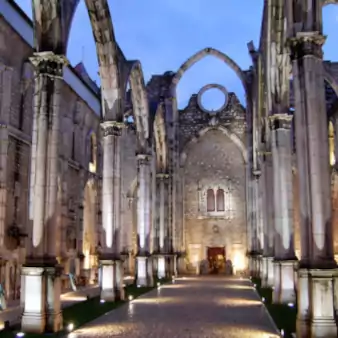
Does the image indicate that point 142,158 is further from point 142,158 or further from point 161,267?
point 161,267

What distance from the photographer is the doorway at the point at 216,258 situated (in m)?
34.3

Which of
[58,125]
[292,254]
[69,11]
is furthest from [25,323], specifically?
[292,254]

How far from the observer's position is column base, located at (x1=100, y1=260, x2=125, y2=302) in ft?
53.7

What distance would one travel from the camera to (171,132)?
33469 mm

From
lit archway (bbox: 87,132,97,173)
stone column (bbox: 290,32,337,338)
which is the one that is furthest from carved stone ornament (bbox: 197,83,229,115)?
stone column (bbox: 290,32,337,338)

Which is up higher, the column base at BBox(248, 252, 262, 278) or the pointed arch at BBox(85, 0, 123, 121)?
the pointed arch at BBox(85, 0, 123, 121)

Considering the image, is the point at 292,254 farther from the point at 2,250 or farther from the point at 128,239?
the point at 128,239

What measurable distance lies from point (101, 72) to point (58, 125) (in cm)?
680

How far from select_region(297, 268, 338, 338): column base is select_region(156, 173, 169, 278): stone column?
1985cm

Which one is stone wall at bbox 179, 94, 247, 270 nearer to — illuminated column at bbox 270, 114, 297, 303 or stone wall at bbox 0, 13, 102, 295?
stone wall at bbox 0, 13, 102, 295

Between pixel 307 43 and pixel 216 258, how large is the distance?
25717 millimetres

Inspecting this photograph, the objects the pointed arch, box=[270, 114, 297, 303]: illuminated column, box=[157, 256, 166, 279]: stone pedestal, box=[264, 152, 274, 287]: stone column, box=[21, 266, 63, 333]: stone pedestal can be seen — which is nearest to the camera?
box=[21, 266, 63, 333]: stone pedestal

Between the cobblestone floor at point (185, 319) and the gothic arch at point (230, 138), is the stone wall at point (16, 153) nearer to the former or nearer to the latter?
the cobblestone floor at point (185, 319)

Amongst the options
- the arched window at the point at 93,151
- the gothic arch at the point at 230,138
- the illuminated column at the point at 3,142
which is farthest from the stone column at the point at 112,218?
the gothic arch at the point at 230,138
